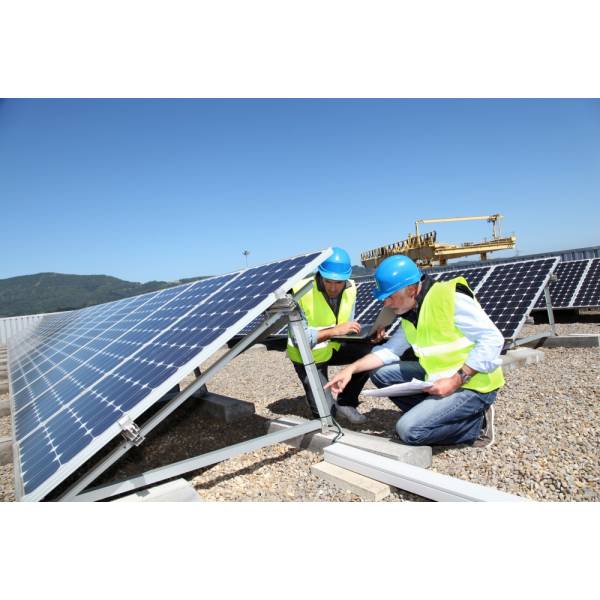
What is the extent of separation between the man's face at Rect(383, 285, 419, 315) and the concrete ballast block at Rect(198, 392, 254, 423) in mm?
2986

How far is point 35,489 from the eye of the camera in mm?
2812

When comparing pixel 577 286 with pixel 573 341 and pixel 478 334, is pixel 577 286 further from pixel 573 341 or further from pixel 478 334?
pixel 478 334

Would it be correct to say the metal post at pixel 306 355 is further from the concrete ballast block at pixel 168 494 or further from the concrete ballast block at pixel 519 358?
the concrete ballast block at pixel 519 358

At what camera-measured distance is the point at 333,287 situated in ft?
17.6

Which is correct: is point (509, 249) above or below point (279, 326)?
below

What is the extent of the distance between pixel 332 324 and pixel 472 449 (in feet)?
6.67

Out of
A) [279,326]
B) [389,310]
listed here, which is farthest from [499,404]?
[279,326]

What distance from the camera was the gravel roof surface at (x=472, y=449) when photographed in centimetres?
361

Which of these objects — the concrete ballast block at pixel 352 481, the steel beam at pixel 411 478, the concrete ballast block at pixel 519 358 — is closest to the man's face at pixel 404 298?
the steel beam at pixel 411 478

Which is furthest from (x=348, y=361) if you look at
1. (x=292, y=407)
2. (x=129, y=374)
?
(x=129, y=374)

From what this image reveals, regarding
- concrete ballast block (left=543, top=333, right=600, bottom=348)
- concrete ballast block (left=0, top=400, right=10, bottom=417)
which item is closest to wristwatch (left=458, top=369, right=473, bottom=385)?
concrete ballast block (left=543, top=333, right=600, bottom=348)

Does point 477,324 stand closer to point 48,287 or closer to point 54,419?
point 54,419

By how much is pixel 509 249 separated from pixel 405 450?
113 ft

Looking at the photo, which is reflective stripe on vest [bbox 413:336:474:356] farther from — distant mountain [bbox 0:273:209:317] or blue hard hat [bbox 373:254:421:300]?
distant mountain [bbox 0:273:209:317]
